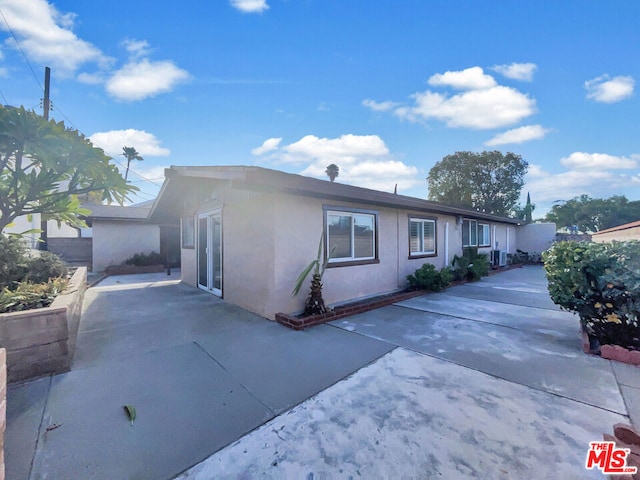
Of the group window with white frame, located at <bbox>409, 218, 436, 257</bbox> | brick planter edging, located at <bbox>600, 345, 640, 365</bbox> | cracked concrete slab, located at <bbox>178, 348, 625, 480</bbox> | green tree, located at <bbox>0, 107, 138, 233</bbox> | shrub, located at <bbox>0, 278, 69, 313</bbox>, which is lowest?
cracked concrete slab, located at <bbox>178, 348, 625, 480</bbox>

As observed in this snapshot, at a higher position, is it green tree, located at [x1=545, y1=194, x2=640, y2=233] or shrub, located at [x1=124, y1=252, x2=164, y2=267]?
green tree, located at [x1=545, y1=194, x2=640, y2=233]

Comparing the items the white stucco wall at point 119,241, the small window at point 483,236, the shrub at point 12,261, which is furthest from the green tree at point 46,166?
the small window at point 483,236

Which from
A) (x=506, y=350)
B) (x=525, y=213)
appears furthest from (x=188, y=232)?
(x=525, y=213)

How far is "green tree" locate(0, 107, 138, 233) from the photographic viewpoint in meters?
4.14

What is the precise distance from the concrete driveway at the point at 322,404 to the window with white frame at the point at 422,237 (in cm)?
406

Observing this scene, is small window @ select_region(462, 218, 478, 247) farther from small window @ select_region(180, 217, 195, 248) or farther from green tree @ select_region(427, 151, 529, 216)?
green tree @ select_region(427, 151, 529, 216)

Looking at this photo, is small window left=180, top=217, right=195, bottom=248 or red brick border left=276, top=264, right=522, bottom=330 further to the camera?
small window left=180, top=217, right=195, bottom=248

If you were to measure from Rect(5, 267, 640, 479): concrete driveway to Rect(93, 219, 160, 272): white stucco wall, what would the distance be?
10.8 m

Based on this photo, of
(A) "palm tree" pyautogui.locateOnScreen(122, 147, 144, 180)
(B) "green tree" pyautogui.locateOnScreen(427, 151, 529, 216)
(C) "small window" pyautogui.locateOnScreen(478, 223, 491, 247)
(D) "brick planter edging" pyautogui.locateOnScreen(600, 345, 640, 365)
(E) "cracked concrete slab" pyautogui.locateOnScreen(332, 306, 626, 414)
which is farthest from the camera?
(A) "palm tree" pyautogui.locateOnScreen(122, 147, 144, 180)

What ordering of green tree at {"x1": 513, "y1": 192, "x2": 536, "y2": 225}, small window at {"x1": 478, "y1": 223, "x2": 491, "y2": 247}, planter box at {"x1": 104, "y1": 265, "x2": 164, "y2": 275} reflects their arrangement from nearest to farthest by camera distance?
planter box at {"x1": 104, "y1": 265, "x2": 164, "y2": 275} < small window at {"x1": 478, "y1": 223, "x2": 491, "y2": 247} < green tree at {"x1": 513, "y1": 192, "x2": 536, "y2": 225}

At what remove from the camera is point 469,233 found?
12.1 meters

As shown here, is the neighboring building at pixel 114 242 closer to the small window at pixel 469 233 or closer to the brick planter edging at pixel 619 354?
the small window at pixel 469 233

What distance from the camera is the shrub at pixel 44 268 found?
16.4 feet

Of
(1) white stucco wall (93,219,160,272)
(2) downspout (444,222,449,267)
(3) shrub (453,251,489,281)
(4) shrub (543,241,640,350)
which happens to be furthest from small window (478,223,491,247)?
(1) white stucco wall (93,219,160,272)
